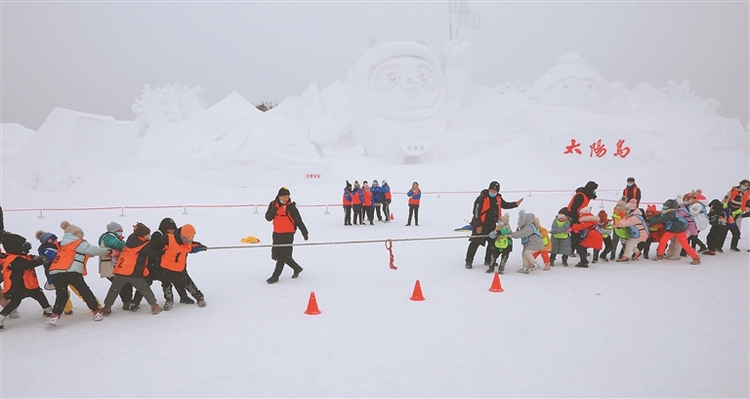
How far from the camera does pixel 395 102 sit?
22516 mm

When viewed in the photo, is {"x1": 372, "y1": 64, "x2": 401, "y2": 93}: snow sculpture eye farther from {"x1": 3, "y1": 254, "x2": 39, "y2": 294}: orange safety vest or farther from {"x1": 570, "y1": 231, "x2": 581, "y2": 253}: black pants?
{"x1": 3, "y1": 254, "x2": 39, "y2": 294}: orange safety vest

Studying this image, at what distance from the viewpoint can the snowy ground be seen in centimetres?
307

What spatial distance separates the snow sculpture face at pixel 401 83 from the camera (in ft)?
72.9

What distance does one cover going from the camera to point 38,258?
4328 millimetres

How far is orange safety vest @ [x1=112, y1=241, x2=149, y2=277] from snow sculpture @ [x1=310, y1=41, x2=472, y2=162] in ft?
58.1

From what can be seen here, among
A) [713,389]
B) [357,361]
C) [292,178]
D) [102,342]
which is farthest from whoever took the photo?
[292,178]

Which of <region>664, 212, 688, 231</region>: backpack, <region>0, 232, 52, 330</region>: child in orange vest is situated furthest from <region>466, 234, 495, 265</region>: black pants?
<region>0, 232, 52, 330</region>: child in orange vest

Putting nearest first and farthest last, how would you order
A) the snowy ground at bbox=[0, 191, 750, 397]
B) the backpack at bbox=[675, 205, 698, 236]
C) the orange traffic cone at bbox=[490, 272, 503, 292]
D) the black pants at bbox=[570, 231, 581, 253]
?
the snowy ground at bbox=[0, 191, 750, 397], the orange traffic cone at bbox=[490, 272, 503, 292], the black pants at bbox=[570, 231, 581, 253], the backpack at bbox=[675, 205, 698, 236]

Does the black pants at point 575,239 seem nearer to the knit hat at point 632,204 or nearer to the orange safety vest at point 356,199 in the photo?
the knit hat at point 632,204

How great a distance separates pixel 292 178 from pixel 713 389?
638 inches

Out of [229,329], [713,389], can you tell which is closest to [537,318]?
[713,389]

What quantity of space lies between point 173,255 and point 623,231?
6.43 m

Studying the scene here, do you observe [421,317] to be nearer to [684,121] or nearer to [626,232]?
[626,232]

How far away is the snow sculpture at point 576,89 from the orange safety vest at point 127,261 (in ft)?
91.3
